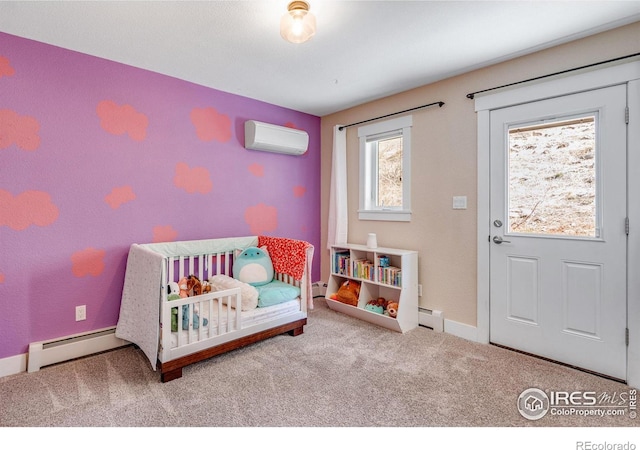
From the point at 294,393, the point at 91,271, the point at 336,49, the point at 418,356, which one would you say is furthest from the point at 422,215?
the point at 91,271

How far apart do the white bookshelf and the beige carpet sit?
36 centimetres

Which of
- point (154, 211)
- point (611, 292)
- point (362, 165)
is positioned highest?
point (362, 165)

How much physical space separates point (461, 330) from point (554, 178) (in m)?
1.43

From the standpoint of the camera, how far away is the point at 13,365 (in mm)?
2195

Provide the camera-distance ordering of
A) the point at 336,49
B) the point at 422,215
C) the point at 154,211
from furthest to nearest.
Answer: the point at 422,215
the point at 154,211
the point at 336,49

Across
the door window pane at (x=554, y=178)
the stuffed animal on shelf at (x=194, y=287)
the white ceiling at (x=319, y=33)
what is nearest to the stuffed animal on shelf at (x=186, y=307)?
the stuffed animal on shelf at (x=194, y=287)

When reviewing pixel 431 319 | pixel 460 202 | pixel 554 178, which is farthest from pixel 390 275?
pixel 554 178

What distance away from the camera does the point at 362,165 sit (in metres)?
3.66

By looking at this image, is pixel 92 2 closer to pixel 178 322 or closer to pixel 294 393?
pixel 178 322

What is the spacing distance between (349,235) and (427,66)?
1.93 metres

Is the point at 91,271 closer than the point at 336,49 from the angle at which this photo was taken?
No

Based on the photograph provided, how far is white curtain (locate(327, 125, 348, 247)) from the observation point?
3.77 meters

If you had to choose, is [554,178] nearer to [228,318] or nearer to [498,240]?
Answer: [498,240]

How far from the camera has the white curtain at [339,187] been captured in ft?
12.4
